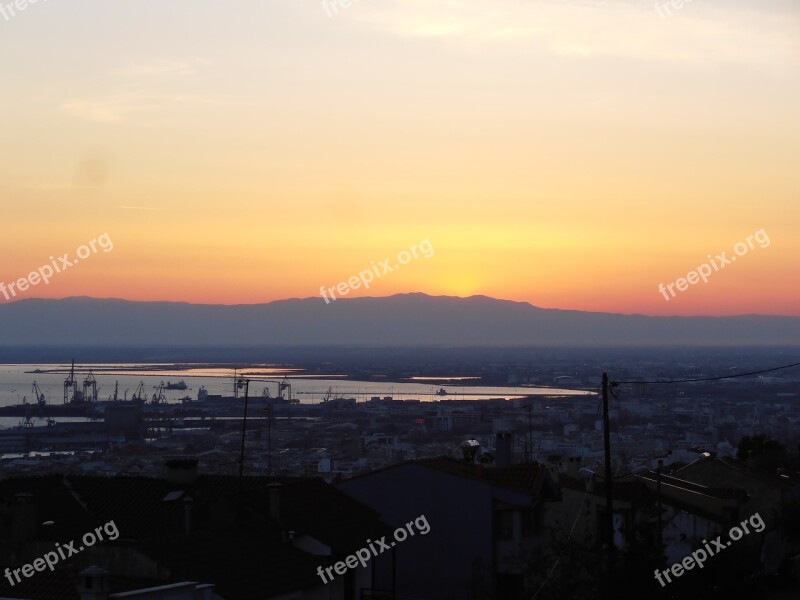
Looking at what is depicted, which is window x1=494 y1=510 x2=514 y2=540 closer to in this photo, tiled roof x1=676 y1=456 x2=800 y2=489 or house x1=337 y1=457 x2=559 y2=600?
house x1=337 y1=457 x2=559 y2=600

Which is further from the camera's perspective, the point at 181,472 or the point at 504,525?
the point at 504,525

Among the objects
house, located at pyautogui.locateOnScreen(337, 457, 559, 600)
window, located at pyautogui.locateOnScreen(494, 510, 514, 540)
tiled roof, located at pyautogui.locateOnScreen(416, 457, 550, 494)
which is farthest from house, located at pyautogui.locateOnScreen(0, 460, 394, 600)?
tiled roof, located at pyautogui.locateOnScreen(416, 457, 550, 494)

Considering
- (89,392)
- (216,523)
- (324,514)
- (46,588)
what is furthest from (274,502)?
(89,392)

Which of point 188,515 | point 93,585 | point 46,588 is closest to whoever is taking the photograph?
point 93,585

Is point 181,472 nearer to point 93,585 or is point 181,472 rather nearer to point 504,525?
point 504,525

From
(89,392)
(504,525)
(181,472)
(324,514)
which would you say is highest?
(89,392)
